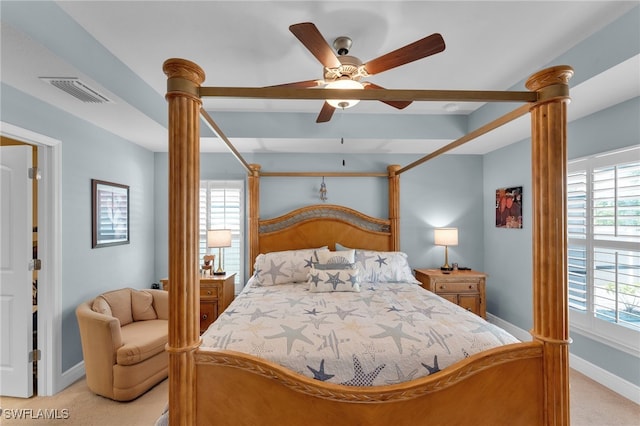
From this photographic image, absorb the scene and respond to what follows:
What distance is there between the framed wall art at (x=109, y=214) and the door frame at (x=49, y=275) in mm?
423

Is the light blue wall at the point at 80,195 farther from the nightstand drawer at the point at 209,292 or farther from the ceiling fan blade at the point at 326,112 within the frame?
the ceiling fan blade at the point at 326,112

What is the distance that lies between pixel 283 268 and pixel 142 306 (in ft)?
4.89

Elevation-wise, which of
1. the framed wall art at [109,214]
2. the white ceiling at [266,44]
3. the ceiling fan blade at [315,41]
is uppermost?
the white ceiling at [266,44]

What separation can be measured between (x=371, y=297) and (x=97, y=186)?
2.85m

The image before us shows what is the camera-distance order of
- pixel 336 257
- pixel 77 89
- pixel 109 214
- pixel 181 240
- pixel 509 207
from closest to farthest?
pixel 181 240
pixel 77 89
pixel 336 257
pixel 109 214
pixel 509 207

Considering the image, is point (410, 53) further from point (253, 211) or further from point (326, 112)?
point (253, 211)

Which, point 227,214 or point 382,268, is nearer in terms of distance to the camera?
point 382,268

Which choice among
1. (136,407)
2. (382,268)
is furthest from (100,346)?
(382,268)

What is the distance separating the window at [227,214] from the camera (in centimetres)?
403

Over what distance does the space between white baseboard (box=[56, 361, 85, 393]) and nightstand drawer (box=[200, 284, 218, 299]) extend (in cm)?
118

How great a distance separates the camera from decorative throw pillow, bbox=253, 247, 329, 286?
3.09 meters

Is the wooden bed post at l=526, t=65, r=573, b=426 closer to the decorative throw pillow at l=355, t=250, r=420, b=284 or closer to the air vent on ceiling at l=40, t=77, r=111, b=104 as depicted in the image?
the decorative throw pillow at l=355, t=250, r=420, b=284

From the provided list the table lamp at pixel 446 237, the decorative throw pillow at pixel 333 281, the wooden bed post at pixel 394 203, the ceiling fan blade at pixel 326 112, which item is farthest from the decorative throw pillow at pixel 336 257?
the ceiling fan blade at pixel 326 112

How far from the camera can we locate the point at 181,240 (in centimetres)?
128
